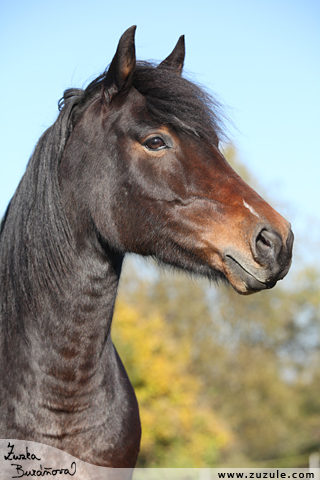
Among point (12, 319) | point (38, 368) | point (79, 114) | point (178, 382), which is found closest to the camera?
point (38, 368)

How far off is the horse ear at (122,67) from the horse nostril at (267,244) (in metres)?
1.48

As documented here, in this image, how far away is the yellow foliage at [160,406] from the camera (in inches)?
696

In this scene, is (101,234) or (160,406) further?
(160,406)

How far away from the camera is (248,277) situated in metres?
2.65

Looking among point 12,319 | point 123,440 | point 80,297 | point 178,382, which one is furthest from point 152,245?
point 178,382

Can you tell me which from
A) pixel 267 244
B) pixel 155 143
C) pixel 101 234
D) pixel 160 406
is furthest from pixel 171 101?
pixel 160 406

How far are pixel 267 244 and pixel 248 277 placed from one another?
24cm

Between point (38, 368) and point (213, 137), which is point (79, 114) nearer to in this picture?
point (213, 137)

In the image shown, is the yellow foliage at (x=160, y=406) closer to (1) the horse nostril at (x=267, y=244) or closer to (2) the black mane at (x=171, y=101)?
(2) the black mane at (x=171, y=101)

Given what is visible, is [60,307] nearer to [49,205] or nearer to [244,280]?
[49,205]

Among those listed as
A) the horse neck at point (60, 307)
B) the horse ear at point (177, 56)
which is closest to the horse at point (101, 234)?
the horse neck at point (60, 307)

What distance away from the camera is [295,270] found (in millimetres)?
32312

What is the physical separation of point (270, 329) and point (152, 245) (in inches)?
1216

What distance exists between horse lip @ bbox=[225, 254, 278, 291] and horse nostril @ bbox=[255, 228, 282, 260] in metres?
0.14
